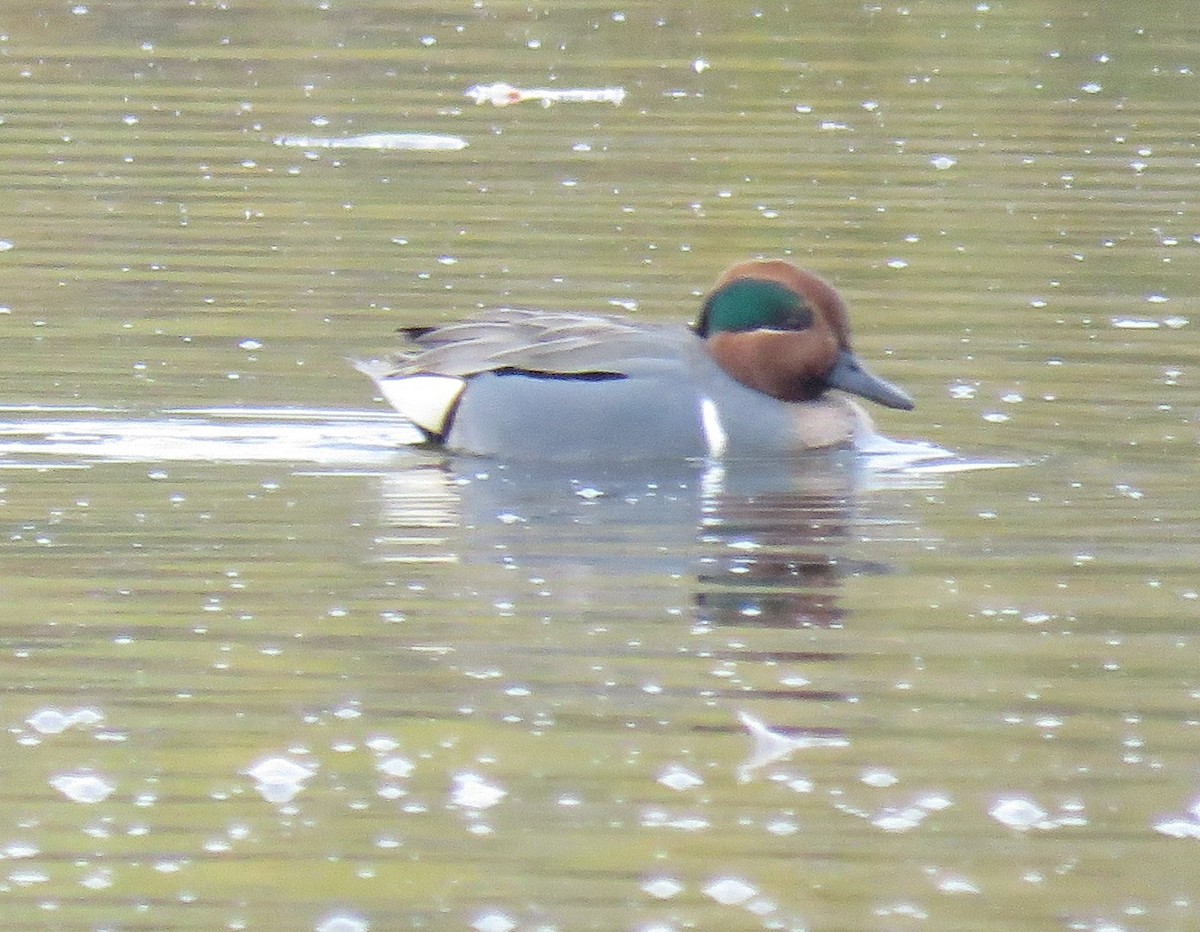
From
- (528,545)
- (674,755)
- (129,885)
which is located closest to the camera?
(129,885)

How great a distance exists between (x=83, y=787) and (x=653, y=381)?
394cm

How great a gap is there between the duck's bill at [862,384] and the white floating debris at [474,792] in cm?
401

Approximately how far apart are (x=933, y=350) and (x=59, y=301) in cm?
357

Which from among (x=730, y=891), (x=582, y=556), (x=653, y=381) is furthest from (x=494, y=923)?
(x=653, y=381)

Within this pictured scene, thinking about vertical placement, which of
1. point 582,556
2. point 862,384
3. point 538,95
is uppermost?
point 538,95

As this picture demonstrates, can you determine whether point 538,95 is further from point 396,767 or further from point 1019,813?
point 1019,813

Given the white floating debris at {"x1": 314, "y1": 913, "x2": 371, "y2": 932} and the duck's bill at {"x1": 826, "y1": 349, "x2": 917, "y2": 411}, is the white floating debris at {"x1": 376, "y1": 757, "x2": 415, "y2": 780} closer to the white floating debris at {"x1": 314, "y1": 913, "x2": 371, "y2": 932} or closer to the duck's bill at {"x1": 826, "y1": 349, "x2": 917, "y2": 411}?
the white floating debris at {"x1": 314, "y1": 913, "x2": 371, "y2": 932}

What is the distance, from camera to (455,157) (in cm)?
1622

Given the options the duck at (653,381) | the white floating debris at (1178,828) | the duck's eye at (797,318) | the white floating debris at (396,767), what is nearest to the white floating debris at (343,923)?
the white floating debris at (396,767)

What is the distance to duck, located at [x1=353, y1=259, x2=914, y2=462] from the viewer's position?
9844 millimetres

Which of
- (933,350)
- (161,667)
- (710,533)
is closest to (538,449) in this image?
(710,533)

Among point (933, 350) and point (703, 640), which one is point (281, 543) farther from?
point (933, 350)

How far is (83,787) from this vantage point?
6277mm

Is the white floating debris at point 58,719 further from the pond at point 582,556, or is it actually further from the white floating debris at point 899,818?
the white floating debris at point 899,818
